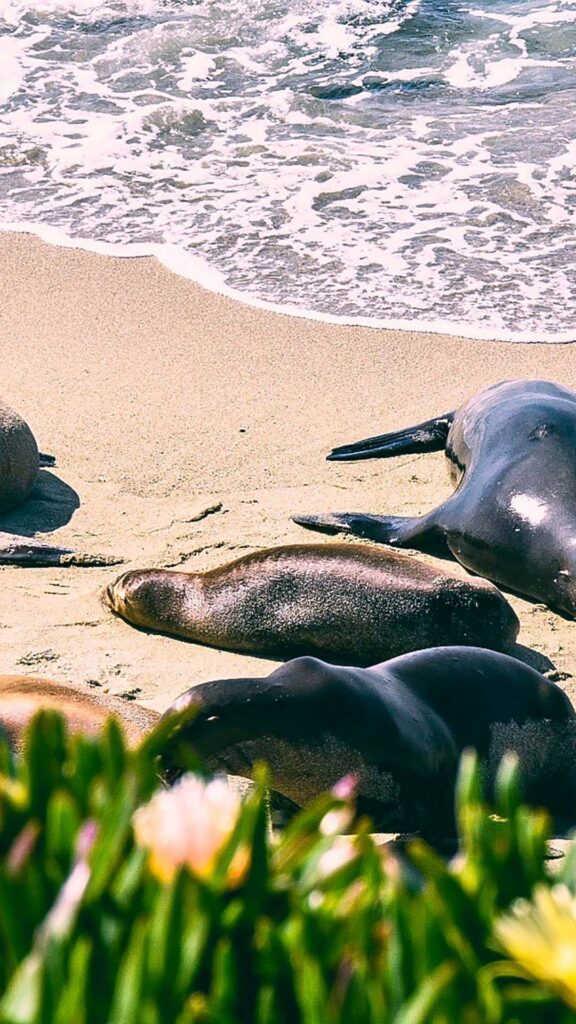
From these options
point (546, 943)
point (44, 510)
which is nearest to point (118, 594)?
point (44, 510)

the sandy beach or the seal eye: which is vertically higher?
the seal eye

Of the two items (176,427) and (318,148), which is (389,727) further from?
(318,148)

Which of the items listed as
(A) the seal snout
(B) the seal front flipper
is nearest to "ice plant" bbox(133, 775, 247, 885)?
(A) the seal snout

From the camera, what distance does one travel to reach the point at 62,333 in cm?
725

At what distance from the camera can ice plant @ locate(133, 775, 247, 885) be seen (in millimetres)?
925

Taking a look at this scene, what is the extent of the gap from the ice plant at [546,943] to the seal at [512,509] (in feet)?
13.0

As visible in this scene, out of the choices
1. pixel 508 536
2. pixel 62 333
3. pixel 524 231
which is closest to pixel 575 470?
pixel 508 536

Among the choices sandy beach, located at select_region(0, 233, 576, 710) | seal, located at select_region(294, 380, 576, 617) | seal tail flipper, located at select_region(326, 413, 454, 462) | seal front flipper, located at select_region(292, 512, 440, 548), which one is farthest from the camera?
seal tail flipper, located at select_region(326, 413, 454, 462)

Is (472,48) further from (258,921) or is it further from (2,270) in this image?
(258,921)

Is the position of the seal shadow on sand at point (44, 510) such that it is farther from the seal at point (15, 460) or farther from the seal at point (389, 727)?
the seal at point (389, 727)

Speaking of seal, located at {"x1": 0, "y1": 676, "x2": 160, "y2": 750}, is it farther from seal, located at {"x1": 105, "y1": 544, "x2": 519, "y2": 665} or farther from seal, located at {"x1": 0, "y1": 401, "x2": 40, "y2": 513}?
seal, located at {"x1": 0, "y1": 401, "x2": 40, "y2": 513}

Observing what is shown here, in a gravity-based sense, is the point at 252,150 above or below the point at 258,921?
below

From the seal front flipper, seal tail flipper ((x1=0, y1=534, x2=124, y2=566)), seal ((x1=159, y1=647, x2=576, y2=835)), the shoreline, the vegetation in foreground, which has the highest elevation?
the vegetation in foreground

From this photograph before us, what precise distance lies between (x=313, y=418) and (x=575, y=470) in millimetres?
1660
